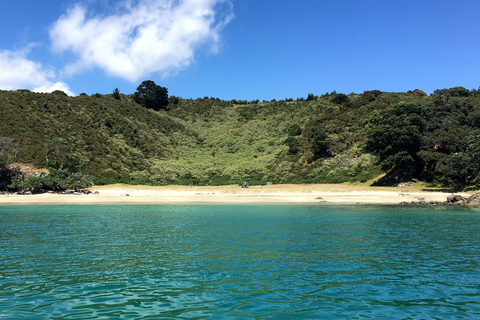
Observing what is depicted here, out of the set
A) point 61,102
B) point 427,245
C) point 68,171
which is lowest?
point 427,245

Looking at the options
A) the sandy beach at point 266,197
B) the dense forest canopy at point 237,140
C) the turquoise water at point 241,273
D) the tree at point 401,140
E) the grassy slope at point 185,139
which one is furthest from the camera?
the grassy slope at point 185,139

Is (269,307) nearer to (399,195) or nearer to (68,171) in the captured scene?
(399,195)

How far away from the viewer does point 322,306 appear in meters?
7.85

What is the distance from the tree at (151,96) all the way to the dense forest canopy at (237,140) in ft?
1.20

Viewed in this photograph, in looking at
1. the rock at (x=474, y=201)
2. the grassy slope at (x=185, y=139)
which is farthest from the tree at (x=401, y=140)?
the rock at (x=474, y=201)

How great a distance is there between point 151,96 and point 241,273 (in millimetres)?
111798

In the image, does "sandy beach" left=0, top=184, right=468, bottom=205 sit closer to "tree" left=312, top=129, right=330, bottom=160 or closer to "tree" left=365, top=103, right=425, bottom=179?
"tree" left=365, top=103, right=425, bottom=179

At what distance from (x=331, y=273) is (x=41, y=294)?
8.63 m

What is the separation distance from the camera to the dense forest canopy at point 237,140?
1926 inches

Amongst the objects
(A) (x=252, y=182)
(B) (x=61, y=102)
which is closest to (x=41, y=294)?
(A) (x=252, y=182)

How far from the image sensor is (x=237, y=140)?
9812cm

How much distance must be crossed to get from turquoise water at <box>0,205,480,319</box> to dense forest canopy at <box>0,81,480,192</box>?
1264 inches

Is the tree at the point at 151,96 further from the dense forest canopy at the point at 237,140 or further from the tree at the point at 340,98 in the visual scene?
the tree at the point at 340,98

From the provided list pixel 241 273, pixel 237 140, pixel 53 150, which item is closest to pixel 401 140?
pixel 241 273
